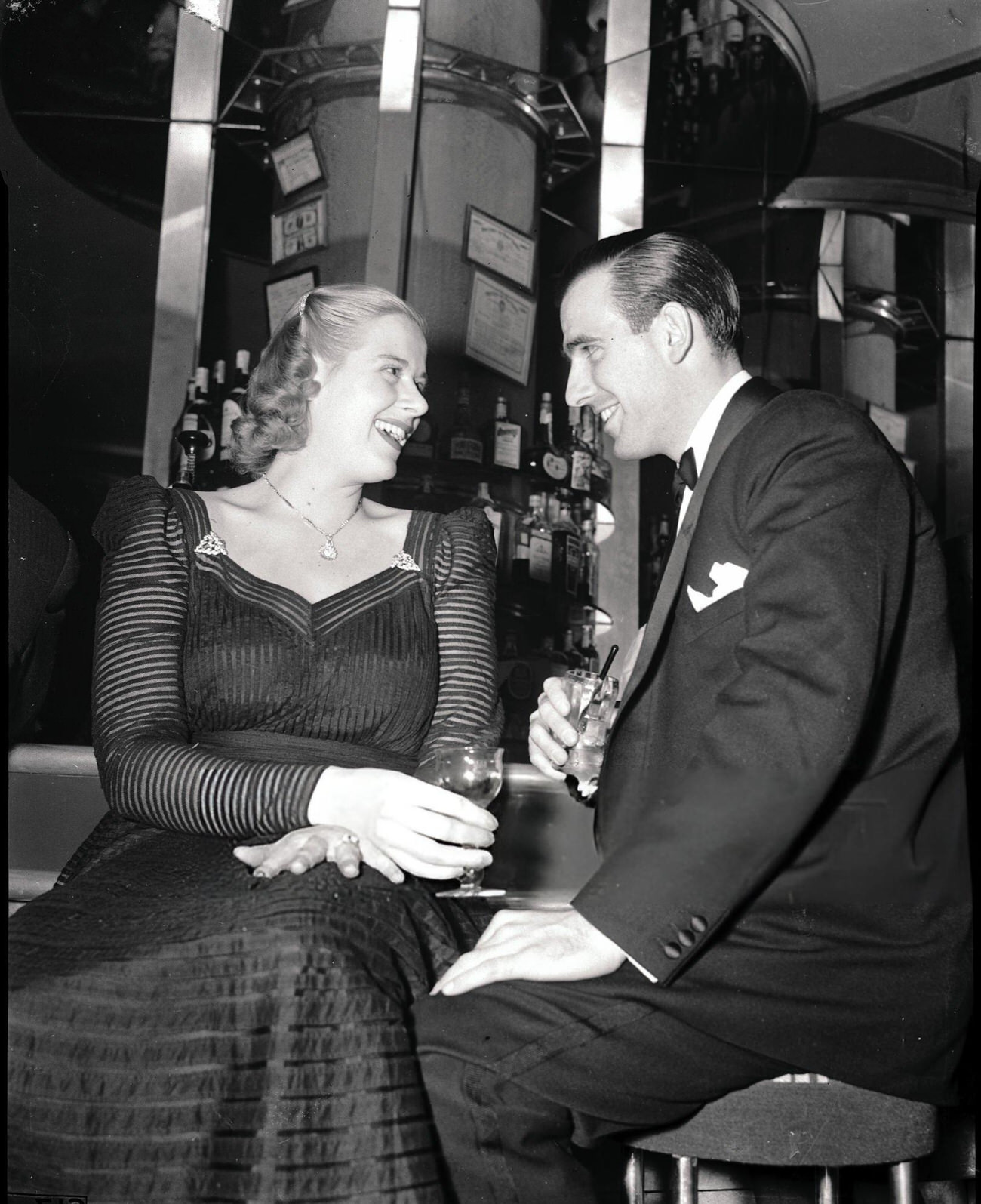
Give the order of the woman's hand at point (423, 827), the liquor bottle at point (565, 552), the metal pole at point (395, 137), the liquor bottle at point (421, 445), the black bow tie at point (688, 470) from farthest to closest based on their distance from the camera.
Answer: the liquor bottle at point (565, 552), the liquor bottle at point (421, 445), the metal pole at point (395, 137), the black bow tie at point (688, 470), the woman's hand at point (423, 827)

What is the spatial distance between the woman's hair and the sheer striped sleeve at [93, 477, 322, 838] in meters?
0.23

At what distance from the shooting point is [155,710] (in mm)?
1403

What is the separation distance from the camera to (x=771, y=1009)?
1069 mm

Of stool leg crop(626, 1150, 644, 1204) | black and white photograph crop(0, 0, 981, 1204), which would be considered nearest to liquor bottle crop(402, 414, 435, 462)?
black and white photograph crop(0, 0, 981, 1204)

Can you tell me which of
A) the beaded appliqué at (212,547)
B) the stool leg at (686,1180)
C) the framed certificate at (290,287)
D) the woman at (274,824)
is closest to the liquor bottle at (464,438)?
the framed certificate at (290,287)

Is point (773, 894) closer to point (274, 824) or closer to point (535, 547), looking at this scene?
point (274, 824)

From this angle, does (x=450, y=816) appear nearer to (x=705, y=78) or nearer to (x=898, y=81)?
(x=898, y=81)

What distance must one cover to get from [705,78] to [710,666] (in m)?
2.62

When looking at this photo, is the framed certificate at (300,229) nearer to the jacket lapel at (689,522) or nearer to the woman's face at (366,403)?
the woman's face at (366,403)

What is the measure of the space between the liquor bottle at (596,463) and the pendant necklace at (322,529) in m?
1.30

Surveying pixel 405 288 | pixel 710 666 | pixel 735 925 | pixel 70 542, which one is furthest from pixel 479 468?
pixel 735 925

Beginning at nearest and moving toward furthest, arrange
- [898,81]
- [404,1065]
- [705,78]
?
1. [404,1065]
2. [898,81]
3. [705,78]

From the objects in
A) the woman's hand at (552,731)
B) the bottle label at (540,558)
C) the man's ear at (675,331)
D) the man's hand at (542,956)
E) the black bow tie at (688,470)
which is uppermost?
the man's ear at (675,331)

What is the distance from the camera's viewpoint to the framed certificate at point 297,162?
2680mm
